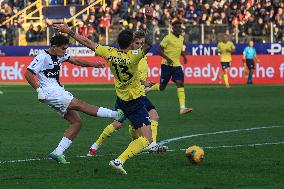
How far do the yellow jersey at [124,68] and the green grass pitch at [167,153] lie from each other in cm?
115

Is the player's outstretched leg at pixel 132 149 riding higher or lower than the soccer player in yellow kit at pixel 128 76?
lower

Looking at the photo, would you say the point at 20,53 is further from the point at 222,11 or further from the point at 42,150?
the point at 42,150

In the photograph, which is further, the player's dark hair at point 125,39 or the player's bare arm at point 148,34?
the player's bare arm at point 148,34

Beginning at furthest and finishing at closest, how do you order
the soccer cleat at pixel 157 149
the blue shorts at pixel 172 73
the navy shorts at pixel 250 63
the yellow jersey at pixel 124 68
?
1. the navy shorts at pixel 250 63
2. the blue shorts at pixel 172 73
3. the soccer cleat at pixel 157 149
4. the yellow jersey at pixel 124 68

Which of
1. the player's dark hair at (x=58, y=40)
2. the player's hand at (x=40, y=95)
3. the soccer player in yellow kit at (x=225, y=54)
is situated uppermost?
the player's dark hair at (x=58, y=40)

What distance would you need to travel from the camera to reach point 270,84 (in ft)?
149

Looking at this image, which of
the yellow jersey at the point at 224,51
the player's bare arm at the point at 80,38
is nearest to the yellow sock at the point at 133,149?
the player's bare arm at the point at 80,38

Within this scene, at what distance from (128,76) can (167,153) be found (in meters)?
2.78

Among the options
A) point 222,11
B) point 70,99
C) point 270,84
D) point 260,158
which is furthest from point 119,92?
point 222,11

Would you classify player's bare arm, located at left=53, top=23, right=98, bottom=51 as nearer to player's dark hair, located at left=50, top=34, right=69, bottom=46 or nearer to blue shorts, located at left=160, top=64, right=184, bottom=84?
player's dark hair, located at left=50, top=34, right=69, bottom=46

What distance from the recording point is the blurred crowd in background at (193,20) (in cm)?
4828

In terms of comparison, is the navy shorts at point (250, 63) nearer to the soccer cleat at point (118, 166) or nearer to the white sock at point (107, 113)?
the white sock at point (107, 113)

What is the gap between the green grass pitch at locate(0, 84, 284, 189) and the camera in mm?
11859

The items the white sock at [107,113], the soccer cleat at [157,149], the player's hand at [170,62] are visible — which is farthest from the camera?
the player's hand at [170,62]
